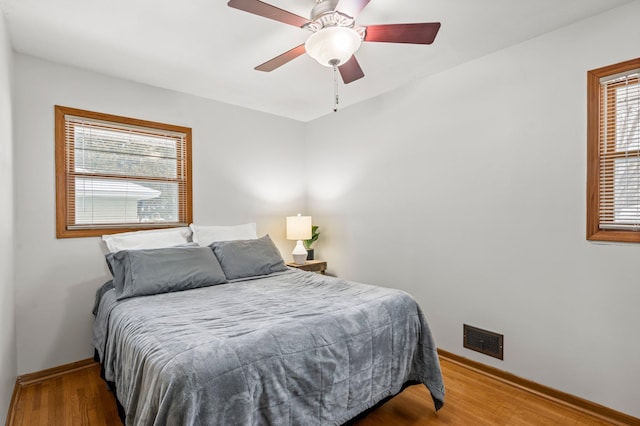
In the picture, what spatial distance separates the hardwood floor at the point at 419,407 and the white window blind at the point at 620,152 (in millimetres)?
1272

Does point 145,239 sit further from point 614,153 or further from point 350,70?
point 614,153

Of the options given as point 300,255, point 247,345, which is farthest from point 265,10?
point 300,255

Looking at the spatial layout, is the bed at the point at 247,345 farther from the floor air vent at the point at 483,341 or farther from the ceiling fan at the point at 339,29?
the ceiling fan at the point at 339,29

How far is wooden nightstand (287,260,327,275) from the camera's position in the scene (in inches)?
152

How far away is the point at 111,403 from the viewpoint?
227 cm

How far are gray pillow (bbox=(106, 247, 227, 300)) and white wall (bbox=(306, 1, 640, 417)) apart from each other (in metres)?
1.78

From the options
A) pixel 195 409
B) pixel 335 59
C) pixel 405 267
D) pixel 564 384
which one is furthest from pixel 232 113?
pixel 564 384

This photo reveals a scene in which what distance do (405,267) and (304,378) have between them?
1.94 m

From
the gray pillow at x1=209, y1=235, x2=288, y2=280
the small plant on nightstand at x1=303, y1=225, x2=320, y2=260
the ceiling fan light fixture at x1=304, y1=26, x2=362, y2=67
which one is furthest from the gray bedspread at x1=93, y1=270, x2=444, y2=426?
the small plant on nightstand at x1=303, y1=225, x2=320, y2=260

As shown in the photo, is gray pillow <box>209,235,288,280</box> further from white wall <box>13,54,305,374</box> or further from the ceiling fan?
the ceiling fan

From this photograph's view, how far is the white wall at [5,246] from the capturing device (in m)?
1.86

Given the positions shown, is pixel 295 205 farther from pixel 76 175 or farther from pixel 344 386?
pixel 344 386

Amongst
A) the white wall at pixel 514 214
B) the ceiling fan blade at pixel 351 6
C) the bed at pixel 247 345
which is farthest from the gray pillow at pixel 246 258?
the ceiling fan blade at pixel 351 6

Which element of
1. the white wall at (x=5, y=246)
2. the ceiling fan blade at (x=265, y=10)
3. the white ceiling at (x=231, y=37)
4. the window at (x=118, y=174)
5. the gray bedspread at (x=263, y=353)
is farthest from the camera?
the window at (x=118, y=174)
